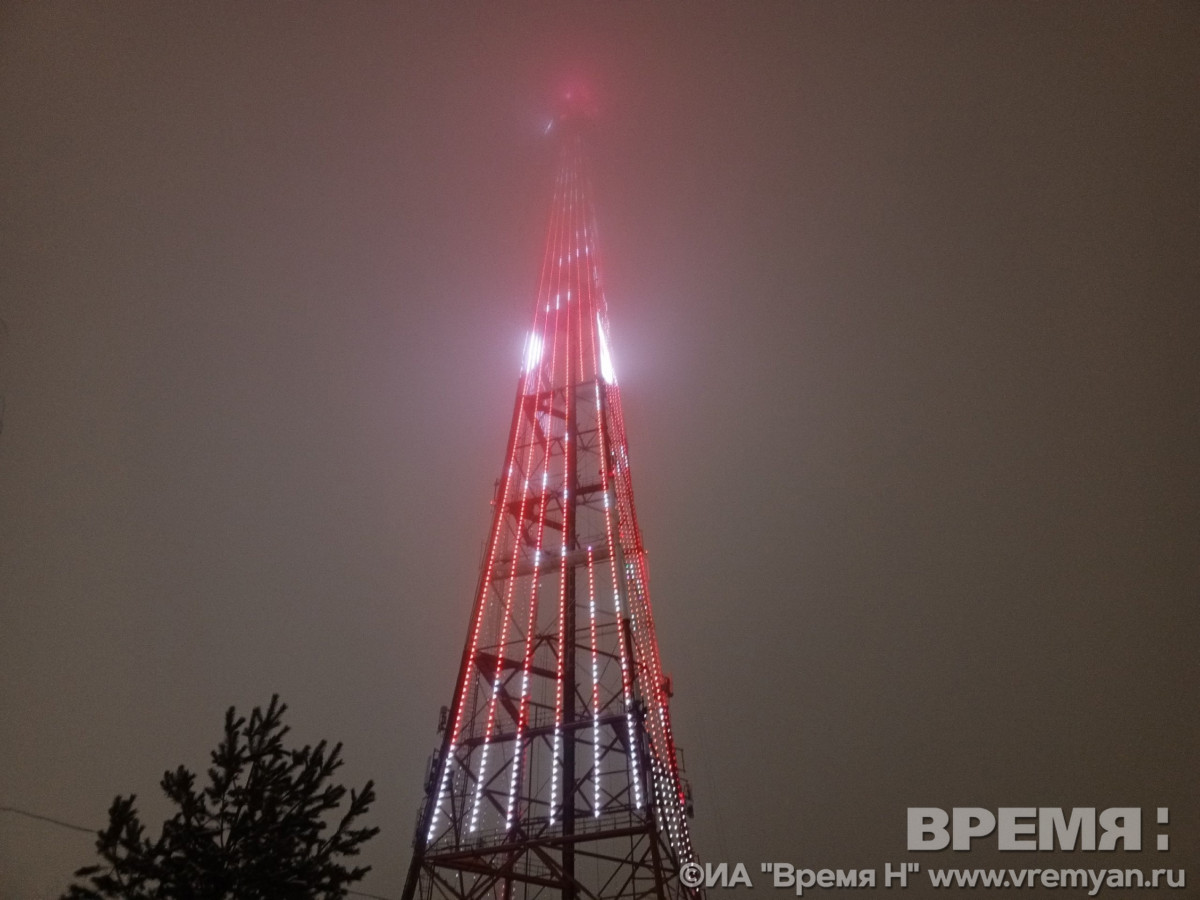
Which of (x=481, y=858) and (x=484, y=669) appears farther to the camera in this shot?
(x=484, y=669)

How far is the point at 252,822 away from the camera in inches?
288

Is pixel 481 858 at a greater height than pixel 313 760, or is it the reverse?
pixel 313 760

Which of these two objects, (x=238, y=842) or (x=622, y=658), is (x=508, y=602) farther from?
(x=238, y=842)

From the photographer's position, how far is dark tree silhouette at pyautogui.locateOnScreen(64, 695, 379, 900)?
6812mm

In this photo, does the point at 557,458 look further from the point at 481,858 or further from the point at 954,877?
the point at 954,877

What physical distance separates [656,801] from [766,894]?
8.75m

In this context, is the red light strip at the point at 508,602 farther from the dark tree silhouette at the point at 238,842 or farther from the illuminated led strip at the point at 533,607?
the dark tree silhouette at the point at 238,842

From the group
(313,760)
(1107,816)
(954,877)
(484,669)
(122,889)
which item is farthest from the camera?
(954,877)

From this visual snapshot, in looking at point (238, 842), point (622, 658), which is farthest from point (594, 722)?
point (238, 842)

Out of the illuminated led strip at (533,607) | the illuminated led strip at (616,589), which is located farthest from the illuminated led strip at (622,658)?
the illuminated led strip at (533,607)

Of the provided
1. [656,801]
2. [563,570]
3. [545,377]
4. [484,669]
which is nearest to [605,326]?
[545,377]

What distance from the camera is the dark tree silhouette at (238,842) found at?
6812 mm

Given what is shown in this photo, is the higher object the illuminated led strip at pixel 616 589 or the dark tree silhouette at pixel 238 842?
the illuminated led strip at pixel 616 589

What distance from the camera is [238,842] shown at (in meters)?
7.20
